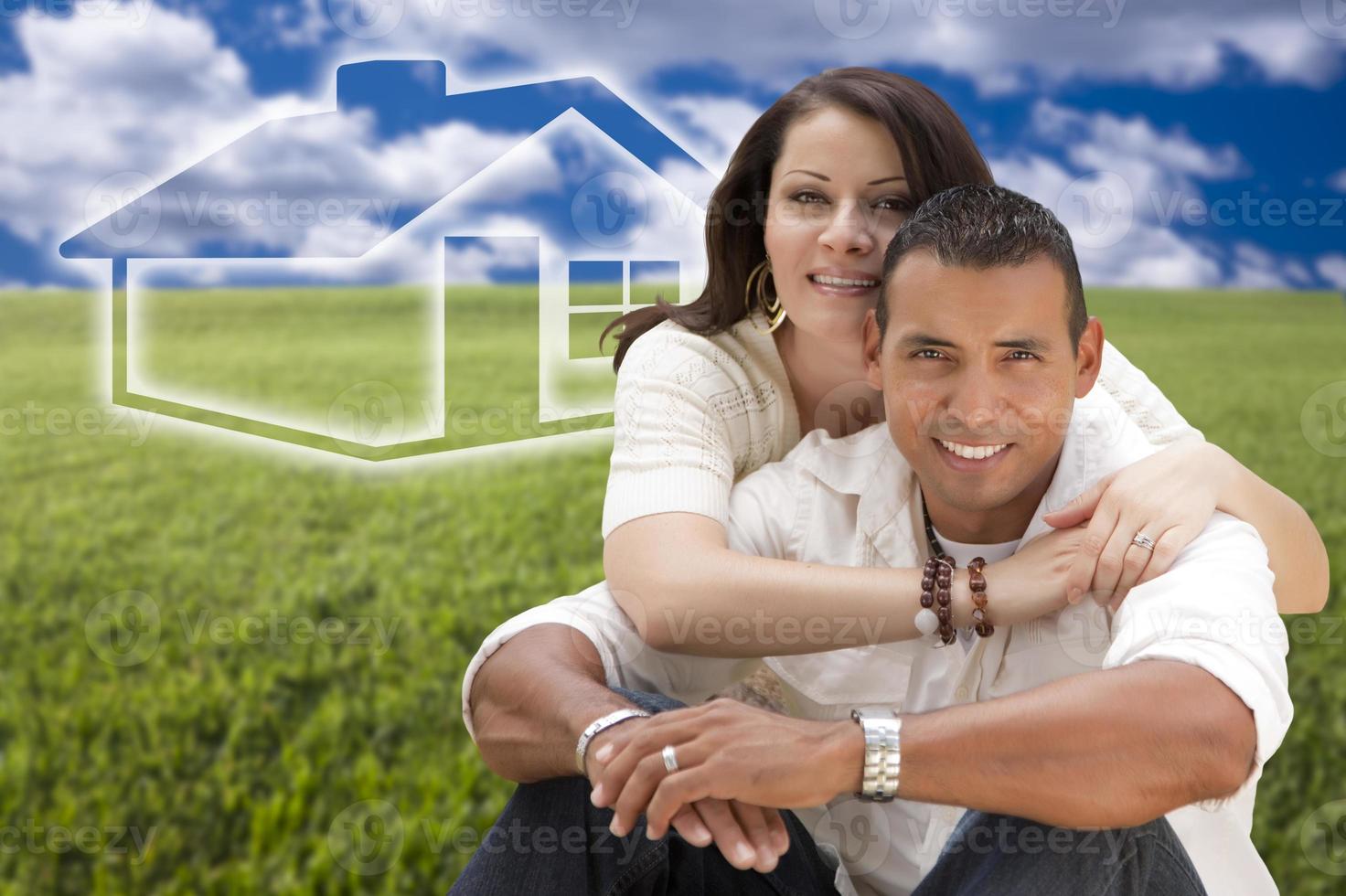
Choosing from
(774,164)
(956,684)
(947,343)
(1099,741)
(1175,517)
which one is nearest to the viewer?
(1099,741)

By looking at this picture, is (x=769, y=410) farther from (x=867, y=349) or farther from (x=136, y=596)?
(x=136, y=596)

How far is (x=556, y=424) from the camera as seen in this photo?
6.76 meters

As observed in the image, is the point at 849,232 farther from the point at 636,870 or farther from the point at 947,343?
the point at 636,870

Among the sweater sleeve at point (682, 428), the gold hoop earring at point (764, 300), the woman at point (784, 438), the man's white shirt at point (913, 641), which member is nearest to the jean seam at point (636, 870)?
the woman at point (784, 438)

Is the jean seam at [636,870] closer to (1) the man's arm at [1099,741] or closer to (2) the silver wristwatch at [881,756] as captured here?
(1) the man's arm at [1099,741]

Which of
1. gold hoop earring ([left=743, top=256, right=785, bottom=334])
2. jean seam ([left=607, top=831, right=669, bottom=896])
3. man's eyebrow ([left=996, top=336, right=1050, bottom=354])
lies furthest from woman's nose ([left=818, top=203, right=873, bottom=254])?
jean seam ([left=607, top=831, right=669, bottom=896])

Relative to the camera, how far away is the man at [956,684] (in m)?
1.39

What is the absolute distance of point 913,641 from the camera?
6.22 feet

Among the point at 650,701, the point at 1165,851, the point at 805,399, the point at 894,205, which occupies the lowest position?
the point at 1165,851

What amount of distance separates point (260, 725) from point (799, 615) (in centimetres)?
269

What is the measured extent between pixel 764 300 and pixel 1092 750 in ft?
4.04

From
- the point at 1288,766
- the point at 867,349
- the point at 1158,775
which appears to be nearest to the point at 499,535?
the point at 1288,766

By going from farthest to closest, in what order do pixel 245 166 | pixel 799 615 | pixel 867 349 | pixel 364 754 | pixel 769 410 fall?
pixel 245 166, pixel 364 754, pixel 769 410, pixel 867 349, pixel 799 615

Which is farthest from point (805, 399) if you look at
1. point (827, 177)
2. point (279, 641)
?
point (279, 641)
